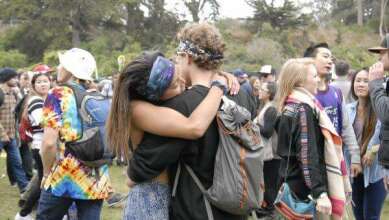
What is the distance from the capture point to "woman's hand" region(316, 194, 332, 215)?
3854mm

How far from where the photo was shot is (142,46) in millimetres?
39750

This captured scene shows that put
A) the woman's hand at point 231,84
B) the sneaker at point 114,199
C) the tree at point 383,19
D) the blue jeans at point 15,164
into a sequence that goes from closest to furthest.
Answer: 1. the woman's hand at point 231,84
2. the sneaker at point 114,199
3. the blue jeans at point 15,164
4. the tree at point 383,19

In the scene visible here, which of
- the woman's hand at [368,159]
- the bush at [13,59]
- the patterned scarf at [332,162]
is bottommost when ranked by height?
the bush at [13,59]

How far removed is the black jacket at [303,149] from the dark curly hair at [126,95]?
143cm

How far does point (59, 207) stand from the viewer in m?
4.46

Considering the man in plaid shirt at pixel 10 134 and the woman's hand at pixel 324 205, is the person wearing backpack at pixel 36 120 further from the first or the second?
the woman's hand at pixel 324 205

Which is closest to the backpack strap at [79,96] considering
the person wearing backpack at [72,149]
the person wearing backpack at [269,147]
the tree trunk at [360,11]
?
the person wearing backpack at [72,149]

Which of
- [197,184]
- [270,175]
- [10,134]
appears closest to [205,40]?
[197,184]

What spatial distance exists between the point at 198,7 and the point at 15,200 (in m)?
33.2

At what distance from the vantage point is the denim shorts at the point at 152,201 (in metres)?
2.98

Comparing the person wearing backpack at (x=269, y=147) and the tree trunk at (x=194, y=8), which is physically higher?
the tree trunk at (x=194, y=8)

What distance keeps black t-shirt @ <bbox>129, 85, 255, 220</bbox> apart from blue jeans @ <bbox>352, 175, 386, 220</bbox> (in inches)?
114

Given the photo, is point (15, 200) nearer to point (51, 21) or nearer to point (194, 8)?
point (51, 21)

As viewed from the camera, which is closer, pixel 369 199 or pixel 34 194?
pixel 369 199
